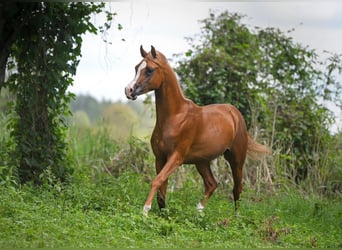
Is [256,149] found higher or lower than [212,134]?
lower

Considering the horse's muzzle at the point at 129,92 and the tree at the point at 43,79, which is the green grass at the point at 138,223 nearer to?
the tree at the point at 43,79

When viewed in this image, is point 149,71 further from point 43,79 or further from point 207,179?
point 43,79

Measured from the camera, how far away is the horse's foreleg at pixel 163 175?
813 centimetres

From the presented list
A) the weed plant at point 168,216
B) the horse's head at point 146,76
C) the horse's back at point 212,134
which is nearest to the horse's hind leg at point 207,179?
the weed plant at point 168,216

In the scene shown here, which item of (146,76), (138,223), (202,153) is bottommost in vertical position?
(138,223)

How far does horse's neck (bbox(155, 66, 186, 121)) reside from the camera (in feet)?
28.6

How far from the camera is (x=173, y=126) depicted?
8719 mm

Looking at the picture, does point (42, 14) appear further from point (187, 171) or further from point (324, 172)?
point (324, 172)

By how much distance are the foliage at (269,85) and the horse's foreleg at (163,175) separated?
154 inches

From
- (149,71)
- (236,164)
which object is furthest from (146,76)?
→ (236,164)

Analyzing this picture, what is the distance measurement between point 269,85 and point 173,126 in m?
5.16

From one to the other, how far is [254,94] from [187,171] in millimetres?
1893

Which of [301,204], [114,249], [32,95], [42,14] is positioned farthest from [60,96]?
[114,249]

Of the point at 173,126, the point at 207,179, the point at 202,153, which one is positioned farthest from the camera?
the point at 207,179
